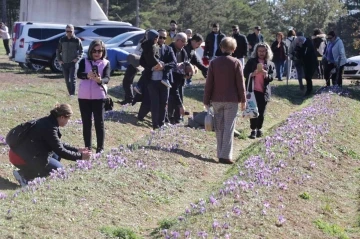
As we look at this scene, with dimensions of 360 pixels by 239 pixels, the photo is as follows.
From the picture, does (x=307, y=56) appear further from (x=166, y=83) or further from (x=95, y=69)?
(x=95, y=69)

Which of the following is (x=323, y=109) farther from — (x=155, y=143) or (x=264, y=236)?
(x=264, y=236)

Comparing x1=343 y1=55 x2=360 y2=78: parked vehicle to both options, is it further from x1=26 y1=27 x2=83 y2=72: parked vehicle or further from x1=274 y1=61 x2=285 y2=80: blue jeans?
x1=26 y1=27 x2=83 y2=72: parked vehicle

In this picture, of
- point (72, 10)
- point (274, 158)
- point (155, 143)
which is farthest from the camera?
point (72, 10)

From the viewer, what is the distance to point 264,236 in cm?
707

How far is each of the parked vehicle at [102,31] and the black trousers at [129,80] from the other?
38.4ft

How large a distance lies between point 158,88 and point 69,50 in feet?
16.8

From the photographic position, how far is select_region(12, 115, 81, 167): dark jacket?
29.8 ft

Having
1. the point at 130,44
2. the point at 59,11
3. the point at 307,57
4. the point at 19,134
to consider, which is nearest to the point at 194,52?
the point at 19,134

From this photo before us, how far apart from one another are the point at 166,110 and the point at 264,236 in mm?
6918

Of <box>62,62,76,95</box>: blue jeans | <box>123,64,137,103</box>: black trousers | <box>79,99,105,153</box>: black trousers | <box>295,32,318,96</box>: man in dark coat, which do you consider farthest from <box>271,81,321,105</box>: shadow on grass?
<box>79,99,105,153</box>: black trousers

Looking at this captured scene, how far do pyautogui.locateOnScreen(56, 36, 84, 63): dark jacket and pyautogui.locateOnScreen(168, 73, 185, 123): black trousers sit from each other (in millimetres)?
3943

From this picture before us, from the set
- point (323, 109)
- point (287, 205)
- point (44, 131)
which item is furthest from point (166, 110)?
point (287, 205)

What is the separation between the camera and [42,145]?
30.4 feet

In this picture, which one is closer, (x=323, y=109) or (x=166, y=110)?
(x=166, y=110)
